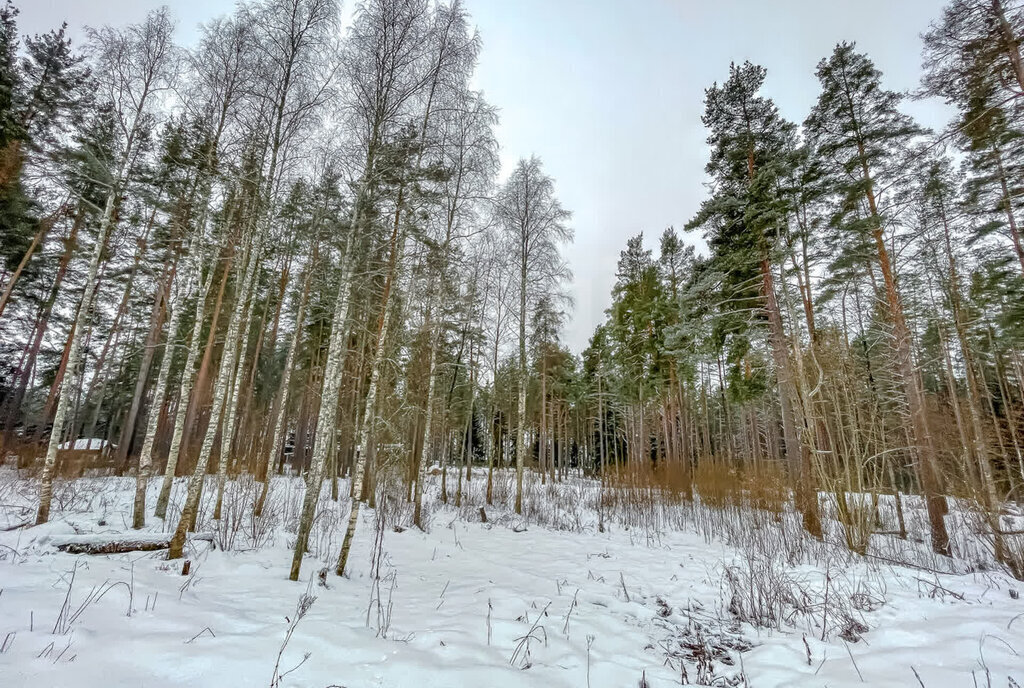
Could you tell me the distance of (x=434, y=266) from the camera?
7.87m

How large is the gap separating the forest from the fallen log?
70 millimetres

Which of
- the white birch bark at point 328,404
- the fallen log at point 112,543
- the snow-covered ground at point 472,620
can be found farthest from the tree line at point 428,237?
the snow-covered ground at point 472,620

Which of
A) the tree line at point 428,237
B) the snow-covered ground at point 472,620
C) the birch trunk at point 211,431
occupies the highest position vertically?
the tree line at point 428,237

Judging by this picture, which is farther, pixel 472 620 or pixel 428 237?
pixel 428 237

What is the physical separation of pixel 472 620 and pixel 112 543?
457 cm

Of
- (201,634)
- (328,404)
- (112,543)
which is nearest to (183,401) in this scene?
(112,543)

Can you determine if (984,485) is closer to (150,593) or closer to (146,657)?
(146,657)

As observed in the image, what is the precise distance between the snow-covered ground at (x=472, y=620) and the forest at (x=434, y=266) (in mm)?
145

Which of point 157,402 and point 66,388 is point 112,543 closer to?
point 157,402

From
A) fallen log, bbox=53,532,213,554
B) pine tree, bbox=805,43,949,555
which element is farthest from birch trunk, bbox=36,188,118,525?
pine tree, bbox=805,43,949,555

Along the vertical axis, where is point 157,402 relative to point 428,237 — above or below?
below

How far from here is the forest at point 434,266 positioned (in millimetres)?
5746

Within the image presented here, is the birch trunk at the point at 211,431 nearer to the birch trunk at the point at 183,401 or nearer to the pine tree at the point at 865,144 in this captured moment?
the birch trunk at the point at 183,401

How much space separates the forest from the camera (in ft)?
18.9
